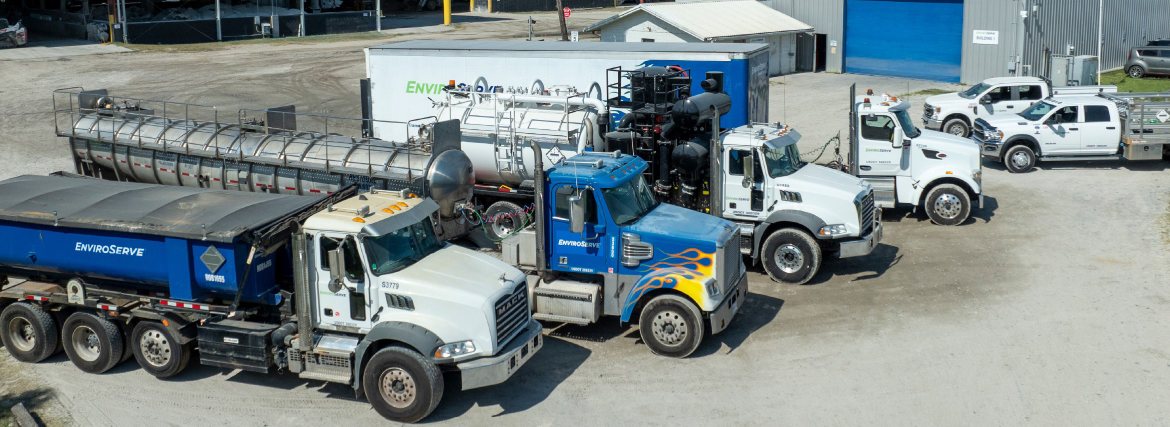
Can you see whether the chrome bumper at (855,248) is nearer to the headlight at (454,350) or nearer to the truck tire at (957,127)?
the headlight at (454,350)

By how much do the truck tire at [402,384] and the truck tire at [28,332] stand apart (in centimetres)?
498

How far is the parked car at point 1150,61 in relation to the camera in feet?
138

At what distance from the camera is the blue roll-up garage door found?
141 ft

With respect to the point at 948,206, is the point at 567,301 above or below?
below

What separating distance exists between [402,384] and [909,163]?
42.9ft

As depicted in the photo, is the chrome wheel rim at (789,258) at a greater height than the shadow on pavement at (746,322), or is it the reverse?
the chrome wheel rim at (789,258)

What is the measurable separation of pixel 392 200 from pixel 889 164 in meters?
11.9

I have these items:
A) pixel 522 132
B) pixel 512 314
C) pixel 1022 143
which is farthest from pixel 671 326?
pixel 1022 143

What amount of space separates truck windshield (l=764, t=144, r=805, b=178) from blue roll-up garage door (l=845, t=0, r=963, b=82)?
2672 centimetres

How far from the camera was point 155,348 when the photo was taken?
14.2m

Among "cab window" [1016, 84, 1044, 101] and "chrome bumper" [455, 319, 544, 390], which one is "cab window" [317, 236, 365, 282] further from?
"cab window" [1016, 84, 1044, 101]

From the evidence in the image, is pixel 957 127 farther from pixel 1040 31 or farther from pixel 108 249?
pixel 108 249

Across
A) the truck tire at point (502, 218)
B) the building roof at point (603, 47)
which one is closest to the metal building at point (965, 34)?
the building roof at point (603, 47)

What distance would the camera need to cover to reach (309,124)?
33750 millimetres
